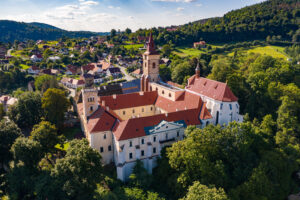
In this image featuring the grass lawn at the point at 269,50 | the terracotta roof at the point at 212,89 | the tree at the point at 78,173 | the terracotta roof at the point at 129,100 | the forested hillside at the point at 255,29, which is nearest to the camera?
the tree at the point at 78,173

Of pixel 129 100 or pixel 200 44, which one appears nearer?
pixel 129 100

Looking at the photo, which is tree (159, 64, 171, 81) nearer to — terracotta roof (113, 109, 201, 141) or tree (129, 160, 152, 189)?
terracotta roof (113, 109, 201, 141)

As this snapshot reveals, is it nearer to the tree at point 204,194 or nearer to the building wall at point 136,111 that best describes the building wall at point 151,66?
the building wall at point 136,111

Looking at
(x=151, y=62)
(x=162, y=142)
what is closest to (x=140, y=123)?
(x=162, y=142)

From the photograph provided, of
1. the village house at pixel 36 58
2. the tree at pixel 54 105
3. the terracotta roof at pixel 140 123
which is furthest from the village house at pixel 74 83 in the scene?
the terracotta roof at pixel 140 123

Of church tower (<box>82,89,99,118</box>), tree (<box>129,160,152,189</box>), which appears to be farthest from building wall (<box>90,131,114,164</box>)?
tree (<box>129,160,152,189</box>)

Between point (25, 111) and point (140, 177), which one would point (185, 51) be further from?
point (140, 177)

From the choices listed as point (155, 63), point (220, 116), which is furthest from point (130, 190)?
point (155, 63)
